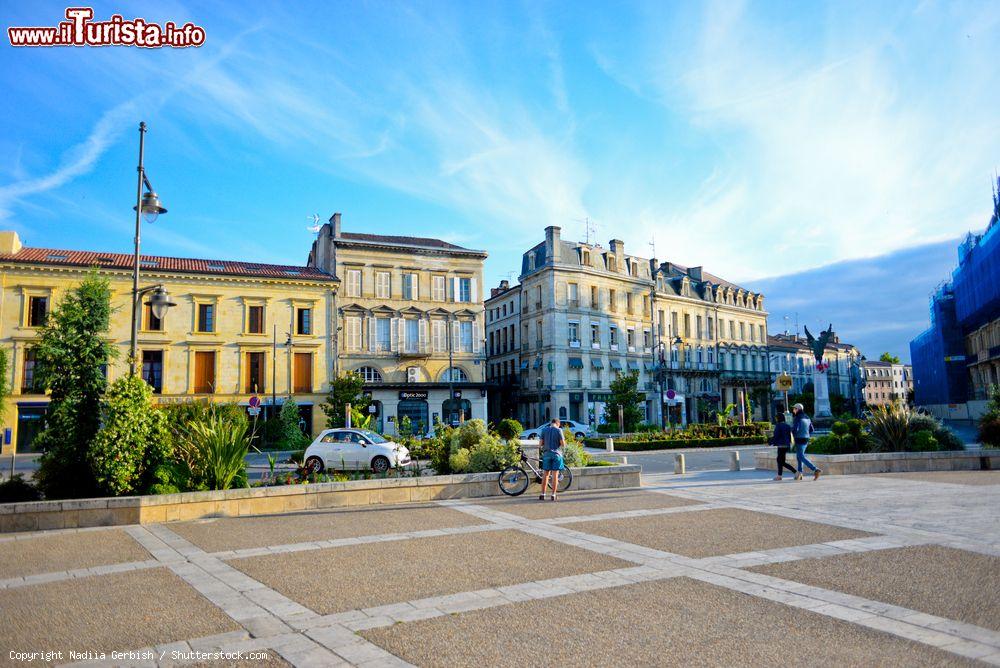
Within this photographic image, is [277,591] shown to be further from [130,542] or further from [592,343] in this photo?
[592,343]

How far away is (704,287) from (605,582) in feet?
206

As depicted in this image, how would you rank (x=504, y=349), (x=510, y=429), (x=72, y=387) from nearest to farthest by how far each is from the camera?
1. (x=72, y=387)
2. (x=510, y=429)
3. (x=504, y=349)

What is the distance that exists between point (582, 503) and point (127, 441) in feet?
27.0

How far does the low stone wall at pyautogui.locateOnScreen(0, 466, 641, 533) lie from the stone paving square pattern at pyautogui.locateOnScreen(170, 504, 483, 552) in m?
0.37

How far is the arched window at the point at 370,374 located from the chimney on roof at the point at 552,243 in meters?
16.7

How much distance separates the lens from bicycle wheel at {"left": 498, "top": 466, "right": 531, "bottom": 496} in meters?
13.8

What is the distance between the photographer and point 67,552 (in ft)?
28.6

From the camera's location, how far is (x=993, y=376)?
5772 cm

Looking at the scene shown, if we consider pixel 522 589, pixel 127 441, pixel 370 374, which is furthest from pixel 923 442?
pixel 370 374

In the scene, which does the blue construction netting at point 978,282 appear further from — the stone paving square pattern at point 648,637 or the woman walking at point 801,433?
the stone paving square pattern at point 648,637

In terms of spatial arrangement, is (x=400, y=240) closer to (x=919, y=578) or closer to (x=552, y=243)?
(x=552, y=243)

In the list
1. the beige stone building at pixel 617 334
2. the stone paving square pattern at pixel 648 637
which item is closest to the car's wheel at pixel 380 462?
the stone paving square pattern at pixel 648 637

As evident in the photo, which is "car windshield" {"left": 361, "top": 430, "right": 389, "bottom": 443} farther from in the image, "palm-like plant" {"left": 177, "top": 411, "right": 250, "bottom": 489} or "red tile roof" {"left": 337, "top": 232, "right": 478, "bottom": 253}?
"red tile roof" {"left": 337, "top": 232, "right": 478, "bottom": 253}

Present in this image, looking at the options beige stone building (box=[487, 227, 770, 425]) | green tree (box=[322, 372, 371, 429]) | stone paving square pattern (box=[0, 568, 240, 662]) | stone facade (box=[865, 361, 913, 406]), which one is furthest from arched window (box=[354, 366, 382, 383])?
stone facade (box=[865, 361, 913, 406])
